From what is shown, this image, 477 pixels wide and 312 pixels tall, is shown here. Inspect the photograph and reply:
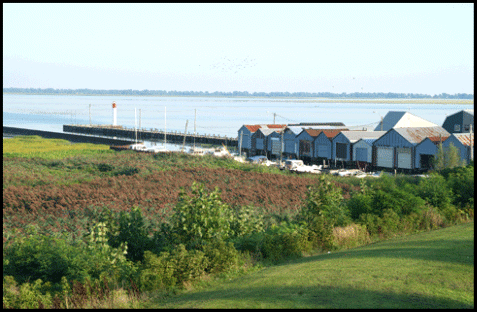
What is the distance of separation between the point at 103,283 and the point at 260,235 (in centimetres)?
619

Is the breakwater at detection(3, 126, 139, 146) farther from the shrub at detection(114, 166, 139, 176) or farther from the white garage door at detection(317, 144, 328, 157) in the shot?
the shrub at detection(114, 166, 139, 176)

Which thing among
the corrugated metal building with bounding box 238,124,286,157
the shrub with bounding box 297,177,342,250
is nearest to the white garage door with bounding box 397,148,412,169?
the corrugated metal building with bounding box 238,124,286,157

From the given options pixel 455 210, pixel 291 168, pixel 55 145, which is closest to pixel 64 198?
pixel 455 210

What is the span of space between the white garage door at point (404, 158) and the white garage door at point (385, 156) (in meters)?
1.06

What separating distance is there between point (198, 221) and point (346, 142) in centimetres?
5161

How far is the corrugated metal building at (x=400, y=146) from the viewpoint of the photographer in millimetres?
56812

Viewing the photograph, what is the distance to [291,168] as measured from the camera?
58.2 m

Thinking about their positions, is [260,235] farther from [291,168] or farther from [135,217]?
[291,168]

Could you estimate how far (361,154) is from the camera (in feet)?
208

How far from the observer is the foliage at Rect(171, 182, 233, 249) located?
615 inches

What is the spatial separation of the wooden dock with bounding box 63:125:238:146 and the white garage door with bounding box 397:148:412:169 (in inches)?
1611

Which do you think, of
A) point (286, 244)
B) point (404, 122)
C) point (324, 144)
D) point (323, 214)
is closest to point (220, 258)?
point (286, 244)

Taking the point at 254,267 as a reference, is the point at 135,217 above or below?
above

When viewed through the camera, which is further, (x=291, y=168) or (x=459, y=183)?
(x=291, y=168)
